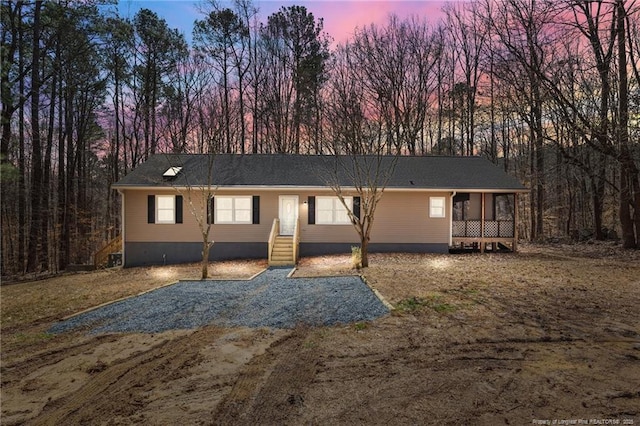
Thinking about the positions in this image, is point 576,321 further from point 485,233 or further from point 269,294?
point 485,233

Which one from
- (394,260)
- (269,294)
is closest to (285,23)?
(394,260)

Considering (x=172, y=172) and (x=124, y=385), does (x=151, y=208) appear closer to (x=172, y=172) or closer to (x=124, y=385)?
(x=172, y=172)

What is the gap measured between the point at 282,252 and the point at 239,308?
633 cm

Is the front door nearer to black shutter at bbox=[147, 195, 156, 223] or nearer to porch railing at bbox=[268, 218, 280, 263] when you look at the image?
porch railing at bbox=[268, 218, 280, 263]

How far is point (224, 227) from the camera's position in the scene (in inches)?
576

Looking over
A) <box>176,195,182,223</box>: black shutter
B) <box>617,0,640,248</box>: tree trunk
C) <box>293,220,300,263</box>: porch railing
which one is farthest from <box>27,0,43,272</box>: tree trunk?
<box>617,0,640,248</box>: tree trunk

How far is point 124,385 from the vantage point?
3951 mm

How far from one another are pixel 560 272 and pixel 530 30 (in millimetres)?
11092

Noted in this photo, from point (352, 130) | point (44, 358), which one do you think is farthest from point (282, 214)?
point (44, 358)

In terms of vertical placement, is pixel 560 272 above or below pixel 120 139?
below

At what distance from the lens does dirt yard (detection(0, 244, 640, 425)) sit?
324 cm

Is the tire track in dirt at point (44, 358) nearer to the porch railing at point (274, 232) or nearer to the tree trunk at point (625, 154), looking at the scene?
the porch railing at point (274, 232)

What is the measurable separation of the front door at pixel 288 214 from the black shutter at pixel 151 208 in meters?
5.54

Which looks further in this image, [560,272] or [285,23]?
[285,23]
